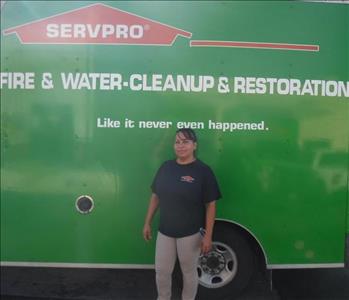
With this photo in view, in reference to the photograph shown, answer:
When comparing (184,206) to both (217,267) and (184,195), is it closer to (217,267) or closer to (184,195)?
(184,195)

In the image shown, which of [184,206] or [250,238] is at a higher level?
[184,206]

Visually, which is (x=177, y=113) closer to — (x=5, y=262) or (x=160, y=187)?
(x=160, y=187)

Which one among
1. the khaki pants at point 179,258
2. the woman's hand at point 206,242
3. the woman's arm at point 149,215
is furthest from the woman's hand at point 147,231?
the woman's hand at point 206,242

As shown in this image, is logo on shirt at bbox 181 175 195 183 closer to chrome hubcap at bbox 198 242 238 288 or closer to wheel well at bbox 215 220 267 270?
wheel well at bbox 215 220 267 270

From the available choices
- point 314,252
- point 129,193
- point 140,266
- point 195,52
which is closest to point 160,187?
point 129,193

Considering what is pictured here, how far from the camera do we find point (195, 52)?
12.8ft

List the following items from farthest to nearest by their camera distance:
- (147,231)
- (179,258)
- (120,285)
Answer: (120,285)
(147,231)
(179,258)

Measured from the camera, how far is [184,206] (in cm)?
354

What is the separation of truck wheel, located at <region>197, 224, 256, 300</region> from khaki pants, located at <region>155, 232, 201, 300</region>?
513 millimetres

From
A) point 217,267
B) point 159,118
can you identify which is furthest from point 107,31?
point 217,267

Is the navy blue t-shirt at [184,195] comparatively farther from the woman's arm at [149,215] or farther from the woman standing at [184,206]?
the woman's arm at [149,215]

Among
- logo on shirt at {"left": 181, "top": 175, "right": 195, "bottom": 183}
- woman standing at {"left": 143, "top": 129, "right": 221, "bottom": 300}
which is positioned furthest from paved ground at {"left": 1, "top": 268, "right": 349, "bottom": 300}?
logo on shirt at {"left": 181, "top": 175, "right": 195, "bottom": 183}

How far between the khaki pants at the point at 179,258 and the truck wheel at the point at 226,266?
513 mm

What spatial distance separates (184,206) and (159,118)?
0.83 meters
